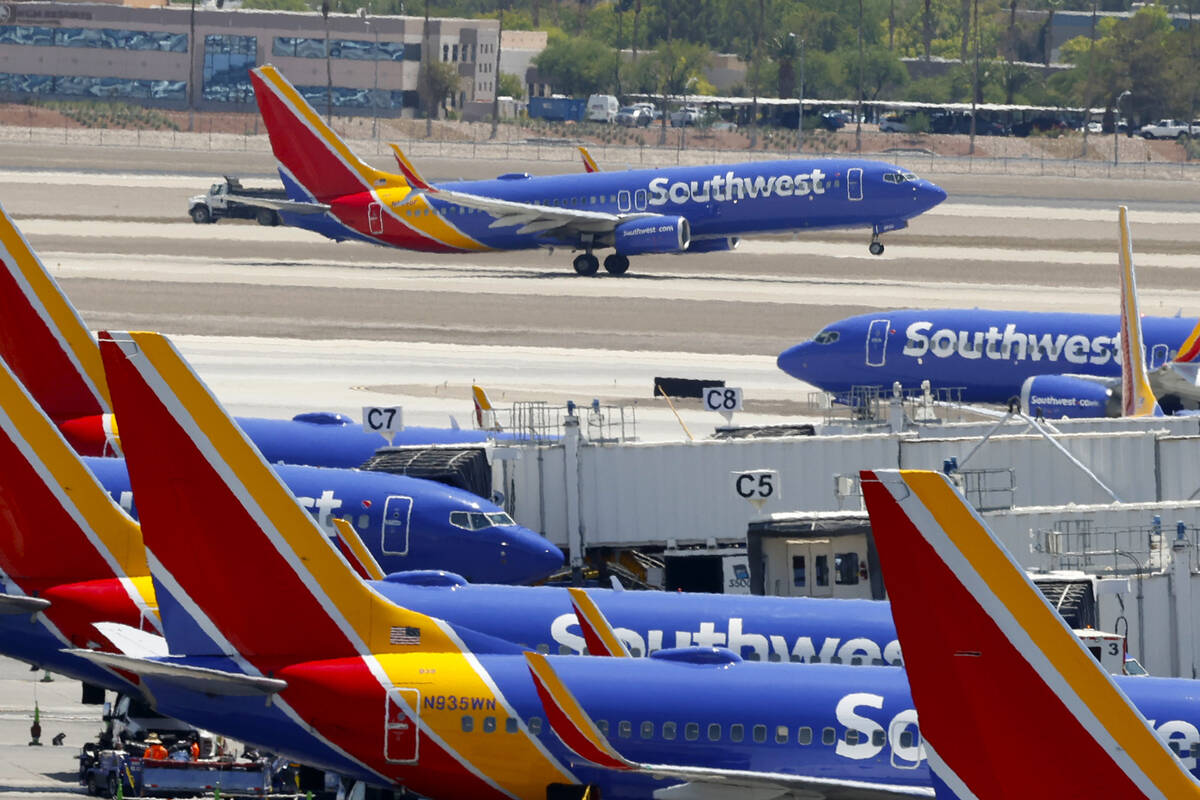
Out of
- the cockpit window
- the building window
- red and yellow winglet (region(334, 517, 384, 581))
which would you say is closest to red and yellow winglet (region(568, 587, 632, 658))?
red and yellow winglet (region(334, 517, 384, 581))

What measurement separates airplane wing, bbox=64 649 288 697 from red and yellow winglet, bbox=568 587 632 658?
324 cm

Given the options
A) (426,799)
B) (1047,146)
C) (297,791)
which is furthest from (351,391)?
(1047,146)

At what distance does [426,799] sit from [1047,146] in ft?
594

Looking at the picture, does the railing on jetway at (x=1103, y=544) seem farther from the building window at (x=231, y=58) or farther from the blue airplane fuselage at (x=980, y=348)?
the building window at (x=231, y=58)

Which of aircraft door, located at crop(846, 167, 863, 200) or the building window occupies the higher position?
the building window

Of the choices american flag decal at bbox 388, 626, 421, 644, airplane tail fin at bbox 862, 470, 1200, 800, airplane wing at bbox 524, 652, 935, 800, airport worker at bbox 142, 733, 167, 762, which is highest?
airplane tail fin at bbox 862, 470, 1200, 800

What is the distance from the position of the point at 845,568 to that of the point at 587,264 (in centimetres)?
5625

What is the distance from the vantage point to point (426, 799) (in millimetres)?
21438

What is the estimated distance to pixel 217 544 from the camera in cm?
2156

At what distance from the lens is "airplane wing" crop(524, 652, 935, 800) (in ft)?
59.2

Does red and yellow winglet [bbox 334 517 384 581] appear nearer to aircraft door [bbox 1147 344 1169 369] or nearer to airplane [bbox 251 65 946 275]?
aircraft door [bbox 1147 344 1169 369]

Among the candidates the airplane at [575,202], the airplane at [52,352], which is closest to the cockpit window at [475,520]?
the airplane at [52,352]

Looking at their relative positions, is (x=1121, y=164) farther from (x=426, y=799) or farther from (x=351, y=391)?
(x=426, y=799)

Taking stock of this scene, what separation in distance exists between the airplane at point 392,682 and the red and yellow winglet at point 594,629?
0.87 m
